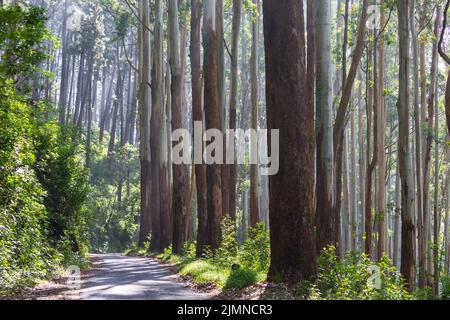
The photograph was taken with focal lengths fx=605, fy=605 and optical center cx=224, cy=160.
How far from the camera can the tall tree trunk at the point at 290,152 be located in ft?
32.1

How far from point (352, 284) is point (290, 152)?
228 cm

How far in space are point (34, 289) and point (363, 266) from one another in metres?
5.70

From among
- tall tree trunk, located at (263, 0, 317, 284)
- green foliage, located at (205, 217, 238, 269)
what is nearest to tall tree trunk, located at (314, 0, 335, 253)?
green foliage, located at (205, 217, 238, 269)

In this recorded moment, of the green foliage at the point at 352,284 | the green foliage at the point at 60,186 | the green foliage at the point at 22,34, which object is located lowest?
the green foliage at the point at 352,284

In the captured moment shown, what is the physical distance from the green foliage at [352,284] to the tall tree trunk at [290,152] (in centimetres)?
37

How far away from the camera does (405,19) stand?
16.0m

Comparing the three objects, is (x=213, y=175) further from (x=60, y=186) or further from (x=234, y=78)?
(x=234, y=78)

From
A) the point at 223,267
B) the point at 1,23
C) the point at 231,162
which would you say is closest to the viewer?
the point at 1,23

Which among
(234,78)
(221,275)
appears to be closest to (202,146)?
(234,78)

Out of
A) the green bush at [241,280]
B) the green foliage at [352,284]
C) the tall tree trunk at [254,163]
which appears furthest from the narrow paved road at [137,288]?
the tall tree trunk at [254,163]

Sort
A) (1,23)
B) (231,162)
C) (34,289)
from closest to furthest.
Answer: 1. (34,289)
2. (1,23)
3. (231,162)

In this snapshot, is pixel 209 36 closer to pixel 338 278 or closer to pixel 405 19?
pixel 405 19

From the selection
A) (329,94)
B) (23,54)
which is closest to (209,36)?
(329,94)

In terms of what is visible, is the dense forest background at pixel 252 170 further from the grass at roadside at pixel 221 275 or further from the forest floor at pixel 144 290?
the forest floor at pixel 144 290
